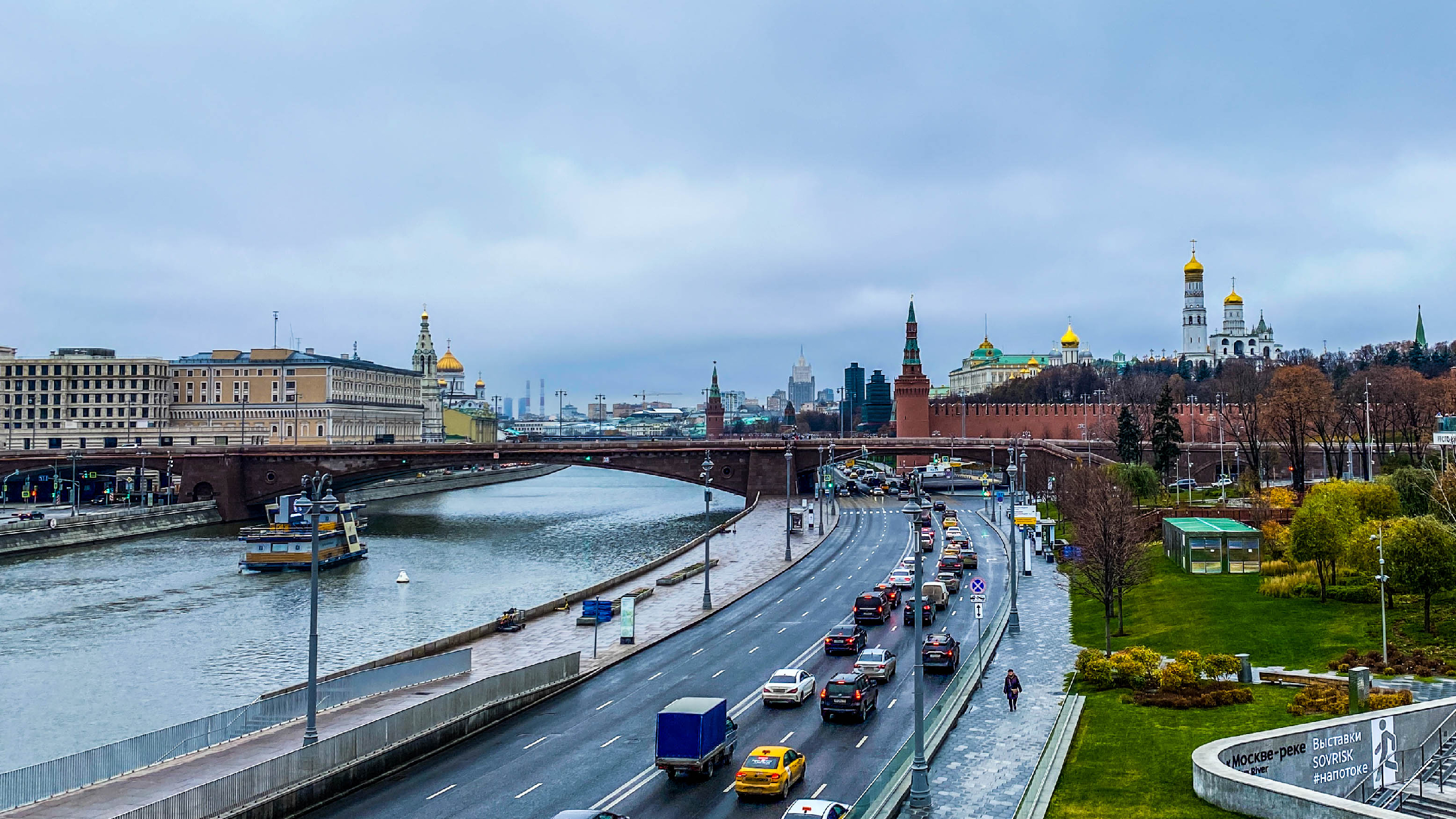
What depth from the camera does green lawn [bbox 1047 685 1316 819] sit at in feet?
69.1

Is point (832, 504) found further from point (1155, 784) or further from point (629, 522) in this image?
point (1155, 784)

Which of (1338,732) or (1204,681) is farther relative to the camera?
(1204,681)

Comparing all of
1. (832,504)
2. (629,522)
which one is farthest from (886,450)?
(629,522)

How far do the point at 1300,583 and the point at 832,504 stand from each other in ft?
186

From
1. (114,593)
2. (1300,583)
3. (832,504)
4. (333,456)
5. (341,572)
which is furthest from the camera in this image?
(333,456)

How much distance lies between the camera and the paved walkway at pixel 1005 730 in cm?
2262

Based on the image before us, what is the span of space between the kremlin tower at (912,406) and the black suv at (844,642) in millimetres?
107243

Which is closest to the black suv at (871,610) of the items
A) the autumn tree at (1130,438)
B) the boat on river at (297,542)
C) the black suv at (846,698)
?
the black suv at (846,698)

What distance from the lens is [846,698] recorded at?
94.3 ft

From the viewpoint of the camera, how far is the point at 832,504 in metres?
96.4

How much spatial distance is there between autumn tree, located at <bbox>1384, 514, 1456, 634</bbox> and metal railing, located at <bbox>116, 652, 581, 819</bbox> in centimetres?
2292

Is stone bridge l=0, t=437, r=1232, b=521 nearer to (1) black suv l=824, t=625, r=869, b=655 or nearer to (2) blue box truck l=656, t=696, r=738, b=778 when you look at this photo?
(1) black suv l=824, t=625, r=869, b=655

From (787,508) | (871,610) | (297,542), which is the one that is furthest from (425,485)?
(871,610)

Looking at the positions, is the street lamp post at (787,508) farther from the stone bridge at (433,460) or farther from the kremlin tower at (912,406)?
the kremlin tower at (912,406)
